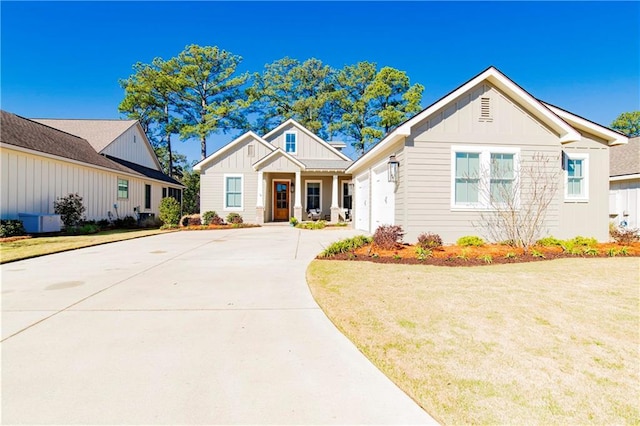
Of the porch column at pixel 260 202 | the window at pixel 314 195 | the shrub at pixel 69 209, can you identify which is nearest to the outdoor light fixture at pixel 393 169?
the porch column at pixel 260 202

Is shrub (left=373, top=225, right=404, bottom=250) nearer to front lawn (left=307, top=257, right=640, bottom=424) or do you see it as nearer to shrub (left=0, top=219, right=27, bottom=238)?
front lawn (left=307, top=257, right=640, bottom=424)

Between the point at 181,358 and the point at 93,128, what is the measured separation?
23482mm

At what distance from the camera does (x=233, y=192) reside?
63.3 feet

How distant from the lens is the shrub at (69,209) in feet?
44.1

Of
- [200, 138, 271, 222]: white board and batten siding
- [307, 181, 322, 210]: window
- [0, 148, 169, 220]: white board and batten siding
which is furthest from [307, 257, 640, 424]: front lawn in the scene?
[307, 181, 322, 210]: window

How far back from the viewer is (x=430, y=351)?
9.39ft

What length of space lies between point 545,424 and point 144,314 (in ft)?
12.9

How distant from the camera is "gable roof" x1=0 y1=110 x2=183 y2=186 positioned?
11.8 metres

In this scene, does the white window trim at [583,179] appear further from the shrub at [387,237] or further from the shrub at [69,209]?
the shrub at [69,209]

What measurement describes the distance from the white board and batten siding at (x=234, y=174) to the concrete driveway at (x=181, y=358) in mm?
13868

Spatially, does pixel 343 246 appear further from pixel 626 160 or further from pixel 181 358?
pixel 626 160

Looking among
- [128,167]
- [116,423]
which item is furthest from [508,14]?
[128,167]

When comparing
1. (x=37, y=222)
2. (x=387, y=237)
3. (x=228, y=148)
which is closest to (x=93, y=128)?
(x=228, y=148)

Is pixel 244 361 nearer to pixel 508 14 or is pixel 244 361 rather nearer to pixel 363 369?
pixel 363 369
